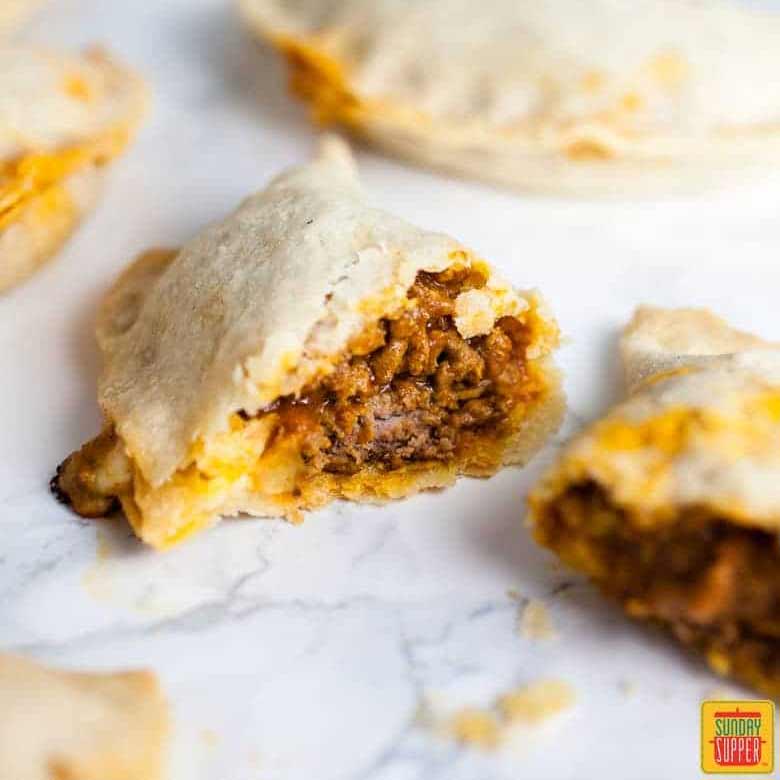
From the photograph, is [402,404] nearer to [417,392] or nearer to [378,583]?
[417,392]

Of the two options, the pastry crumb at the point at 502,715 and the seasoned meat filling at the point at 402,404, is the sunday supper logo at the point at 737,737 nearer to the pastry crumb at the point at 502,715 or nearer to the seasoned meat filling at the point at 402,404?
the pastry crumb at the point at 502,715

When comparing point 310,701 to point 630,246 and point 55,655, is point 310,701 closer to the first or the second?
point 55,655

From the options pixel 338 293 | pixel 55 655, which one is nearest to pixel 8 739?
pixel 55 655

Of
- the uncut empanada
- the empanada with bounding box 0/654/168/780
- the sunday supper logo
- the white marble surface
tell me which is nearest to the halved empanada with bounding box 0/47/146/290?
the white marble surface

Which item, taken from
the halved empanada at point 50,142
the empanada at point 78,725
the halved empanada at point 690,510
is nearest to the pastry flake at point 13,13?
the halved empanada at point 50,142

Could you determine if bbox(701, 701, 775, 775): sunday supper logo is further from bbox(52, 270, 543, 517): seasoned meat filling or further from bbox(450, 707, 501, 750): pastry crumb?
bbox(52, 270, 543, 517): seasoned meat filling

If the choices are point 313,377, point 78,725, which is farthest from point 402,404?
point 78,725
